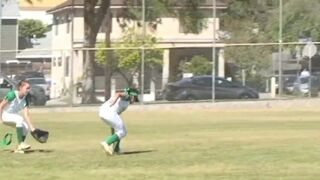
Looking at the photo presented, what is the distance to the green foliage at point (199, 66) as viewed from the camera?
42.7 metres

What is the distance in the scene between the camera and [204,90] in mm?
41812

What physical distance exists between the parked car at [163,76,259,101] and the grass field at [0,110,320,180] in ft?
43.7

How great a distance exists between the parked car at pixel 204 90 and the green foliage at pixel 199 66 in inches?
27.9

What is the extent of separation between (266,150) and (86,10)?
94.6ft

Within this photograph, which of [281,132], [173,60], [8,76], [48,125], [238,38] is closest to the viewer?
Answer: [281,132]

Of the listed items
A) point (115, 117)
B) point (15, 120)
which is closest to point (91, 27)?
point (15, 120)

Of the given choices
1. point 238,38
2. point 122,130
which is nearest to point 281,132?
point 122,130

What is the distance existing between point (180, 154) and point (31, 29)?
93.8 m

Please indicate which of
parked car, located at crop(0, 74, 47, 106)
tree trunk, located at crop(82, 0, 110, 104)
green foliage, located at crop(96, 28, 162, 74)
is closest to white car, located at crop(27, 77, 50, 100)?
parked car, located at crop(0, 74, 47, 106)

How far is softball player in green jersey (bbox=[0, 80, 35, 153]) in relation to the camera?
17594mm

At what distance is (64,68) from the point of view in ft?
137

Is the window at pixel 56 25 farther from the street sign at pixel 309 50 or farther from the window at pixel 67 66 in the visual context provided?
the street sign at pixel 309 50

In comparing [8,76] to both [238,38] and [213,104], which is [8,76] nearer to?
[213,104]

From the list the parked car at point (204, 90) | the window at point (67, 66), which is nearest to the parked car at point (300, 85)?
the parked car at point (204, 90)
